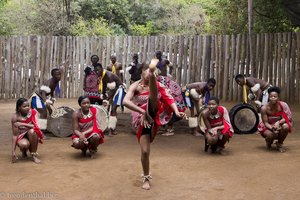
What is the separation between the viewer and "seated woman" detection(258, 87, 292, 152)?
650 centimetres

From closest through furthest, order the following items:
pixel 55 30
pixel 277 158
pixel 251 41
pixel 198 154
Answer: pixel 277 158, pixel 198 154, pixel 251 41, pixel 55 30

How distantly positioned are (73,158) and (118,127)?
260 cm

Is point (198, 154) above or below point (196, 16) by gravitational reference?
below

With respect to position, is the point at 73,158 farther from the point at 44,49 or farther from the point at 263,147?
the point at 44,49

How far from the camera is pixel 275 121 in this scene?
21.9 feet

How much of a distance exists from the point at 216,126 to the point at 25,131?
2.84m

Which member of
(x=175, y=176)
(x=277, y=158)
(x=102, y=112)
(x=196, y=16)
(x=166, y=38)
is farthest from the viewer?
(x=196, y=16)

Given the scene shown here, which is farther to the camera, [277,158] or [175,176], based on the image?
[277,158]

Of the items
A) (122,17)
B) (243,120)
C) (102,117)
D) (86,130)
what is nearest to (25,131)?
(86,130)

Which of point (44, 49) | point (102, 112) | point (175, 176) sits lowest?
point (175, 176)

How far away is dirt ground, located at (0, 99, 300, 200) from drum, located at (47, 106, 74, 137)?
40 cm

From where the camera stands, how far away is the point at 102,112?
24.7 ft

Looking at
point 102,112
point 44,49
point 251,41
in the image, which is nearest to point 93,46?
point 44,49

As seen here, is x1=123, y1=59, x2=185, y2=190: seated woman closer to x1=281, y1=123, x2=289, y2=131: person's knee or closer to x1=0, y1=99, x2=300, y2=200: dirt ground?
x1=0, y1=99, x2=300, y2=200: dirt ground
